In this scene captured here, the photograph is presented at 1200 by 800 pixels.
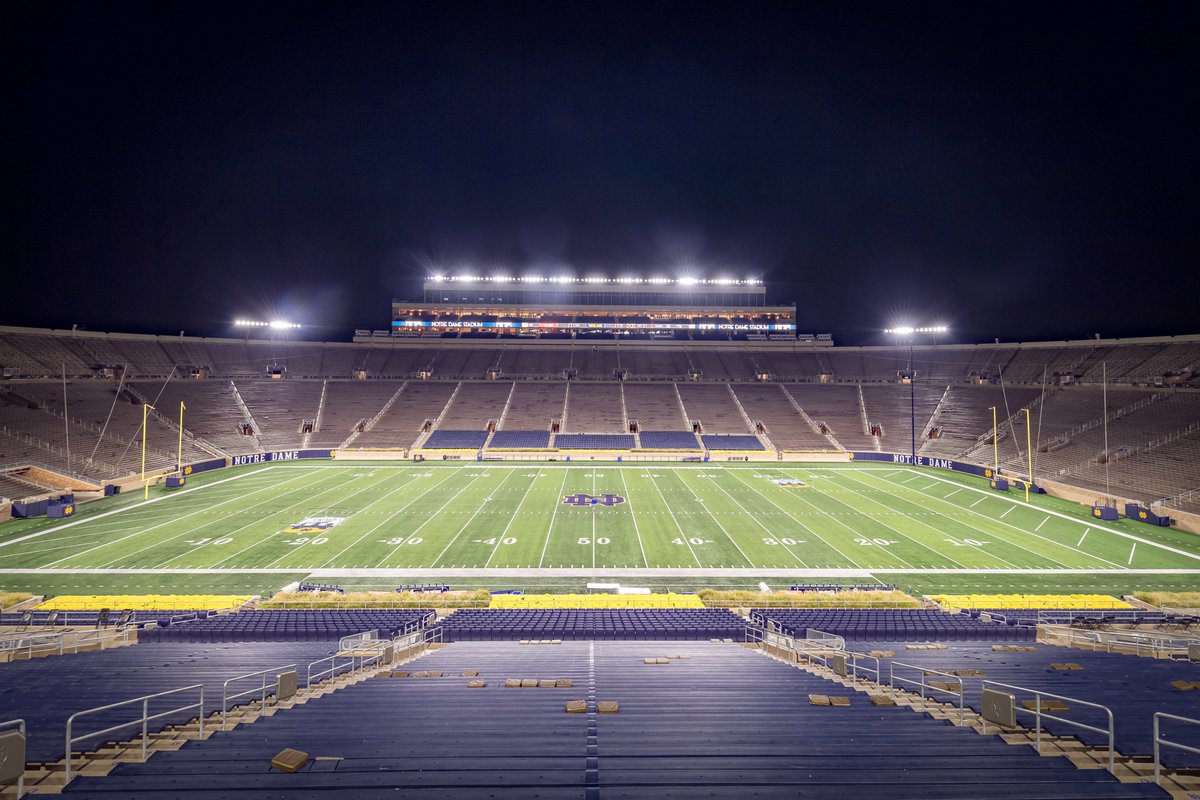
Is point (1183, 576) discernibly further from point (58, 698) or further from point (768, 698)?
point (58, 698)

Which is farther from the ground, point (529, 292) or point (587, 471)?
point (529, 292)

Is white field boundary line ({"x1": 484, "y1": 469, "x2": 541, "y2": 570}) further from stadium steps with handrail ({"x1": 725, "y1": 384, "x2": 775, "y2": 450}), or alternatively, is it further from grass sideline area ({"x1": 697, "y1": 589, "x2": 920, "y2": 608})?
stadium steps with handrail ({"x1": 725, "y1": 384, "x2": 775, "y2": 450})

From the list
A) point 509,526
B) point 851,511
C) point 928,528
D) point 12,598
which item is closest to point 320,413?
point 509,526

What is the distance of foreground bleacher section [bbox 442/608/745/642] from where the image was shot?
43.0 ft

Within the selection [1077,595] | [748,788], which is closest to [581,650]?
[748,788]

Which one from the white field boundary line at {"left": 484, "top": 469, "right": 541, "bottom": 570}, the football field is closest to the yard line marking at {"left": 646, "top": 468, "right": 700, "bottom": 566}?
the football field

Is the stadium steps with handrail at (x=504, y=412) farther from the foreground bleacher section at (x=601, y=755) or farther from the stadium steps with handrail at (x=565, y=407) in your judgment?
the foreground bleacher section at (x=601, y=755)

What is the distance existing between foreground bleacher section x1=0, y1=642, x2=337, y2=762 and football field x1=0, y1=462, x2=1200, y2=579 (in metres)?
9.15

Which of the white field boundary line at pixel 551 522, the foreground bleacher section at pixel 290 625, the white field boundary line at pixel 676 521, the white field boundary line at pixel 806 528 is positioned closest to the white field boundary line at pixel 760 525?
the white field boundary line at pixel 806 528

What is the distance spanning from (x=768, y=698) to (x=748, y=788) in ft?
10.9

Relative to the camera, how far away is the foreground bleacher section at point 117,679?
6566mm

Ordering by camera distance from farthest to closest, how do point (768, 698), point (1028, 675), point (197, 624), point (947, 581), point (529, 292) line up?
1. point (529, 292)
2. point (947, 581)
3. point (197, 624)
4. point (1028, 675)
5. point (768, 698)

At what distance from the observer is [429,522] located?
26.6m

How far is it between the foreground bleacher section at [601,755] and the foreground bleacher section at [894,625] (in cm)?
677
